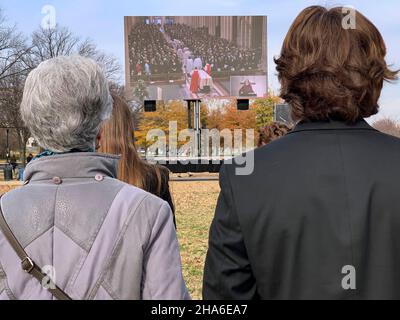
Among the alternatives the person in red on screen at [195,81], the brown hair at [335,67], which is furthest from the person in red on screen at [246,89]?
the brown hair at [335,67]

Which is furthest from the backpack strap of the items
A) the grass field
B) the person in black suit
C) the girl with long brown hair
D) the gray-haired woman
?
the grass field

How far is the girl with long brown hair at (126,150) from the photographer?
12.1 feet

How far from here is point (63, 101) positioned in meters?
2.00

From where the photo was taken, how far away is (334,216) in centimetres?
183

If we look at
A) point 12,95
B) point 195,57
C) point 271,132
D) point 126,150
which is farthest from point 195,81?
point 126,150

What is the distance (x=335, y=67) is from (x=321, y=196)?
46 cm

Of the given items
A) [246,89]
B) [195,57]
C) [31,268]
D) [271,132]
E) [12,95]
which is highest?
[195,57]

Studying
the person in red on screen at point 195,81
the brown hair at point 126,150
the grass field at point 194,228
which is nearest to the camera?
the brown hair at point 126,150

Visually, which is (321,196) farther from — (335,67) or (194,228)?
(194,228)

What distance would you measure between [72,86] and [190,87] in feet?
119

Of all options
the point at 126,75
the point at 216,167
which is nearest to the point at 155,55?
the point at 126,75

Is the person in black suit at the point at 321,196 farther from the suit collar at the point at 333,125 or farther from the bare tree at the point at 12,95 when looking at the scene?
the bare tree at the point at 12,95

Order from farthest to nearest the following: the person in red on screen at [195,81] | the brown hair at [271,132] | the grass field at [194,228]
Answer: the person in red on screen at [195,81], the grass field at [194,228], the brown hair at [271,132]
